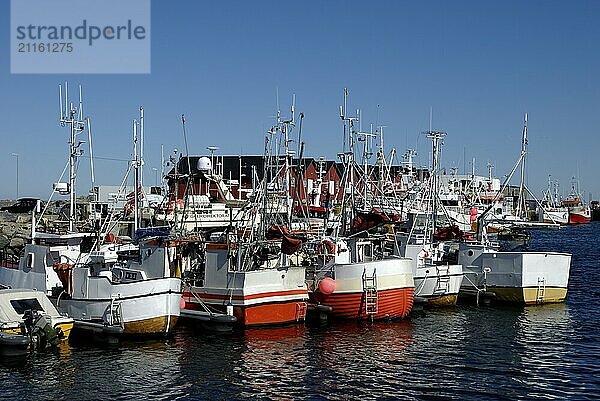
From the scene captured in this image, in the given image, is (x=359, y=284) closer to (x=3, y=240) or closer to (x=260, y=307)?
(x=260, y=307)

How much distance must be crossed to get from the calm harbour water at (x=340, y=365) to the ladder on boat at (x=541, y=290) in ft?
14.6

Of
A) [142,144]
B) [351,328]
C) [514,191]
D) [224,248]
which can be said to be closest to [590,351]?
[351,328]

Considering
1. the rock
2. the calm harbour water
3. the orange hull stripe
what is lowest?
the calm harbour water

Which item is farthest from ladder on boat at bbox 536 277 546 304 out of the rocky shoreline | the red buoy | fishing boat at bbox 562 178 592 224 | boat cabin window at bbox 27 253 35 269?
fishing boat at bbox 562 178 592 224

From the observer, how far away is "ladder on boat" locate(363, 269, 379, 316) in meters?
36.1

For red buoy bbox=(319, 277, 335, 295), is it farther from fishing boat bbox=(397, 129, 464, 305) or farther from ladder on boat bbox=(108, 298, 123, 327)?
ladder on boat bbox=(108, 298, 123, 327)

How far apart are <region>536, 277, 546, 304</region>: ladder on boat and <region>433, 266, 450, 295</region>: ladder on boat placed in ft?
16.5

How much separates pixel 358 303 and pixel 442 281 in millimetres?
7014

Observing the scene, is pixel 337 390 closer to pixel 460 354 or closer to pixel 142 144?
pixel 460 354

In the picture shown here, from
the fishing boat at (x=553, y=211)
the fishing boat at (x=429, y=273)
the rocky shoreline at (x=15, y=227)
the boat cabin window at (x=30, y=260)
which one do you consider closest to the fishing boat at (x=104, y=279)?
the boat cabin window at (x=30, y=260)

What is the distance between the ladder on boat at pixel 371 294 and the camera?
36.1 meters

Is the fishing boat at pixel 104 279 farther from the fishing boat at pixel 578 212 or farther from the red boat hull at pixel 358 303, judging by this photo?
the fishing boat at pixel 578 212

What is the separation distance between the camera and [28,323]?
2870 centimetres

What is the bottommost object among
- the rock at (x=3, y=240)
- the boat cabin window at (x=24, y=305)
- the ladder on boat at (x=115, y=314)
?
the ladder on boat at (x=115, y=314)
